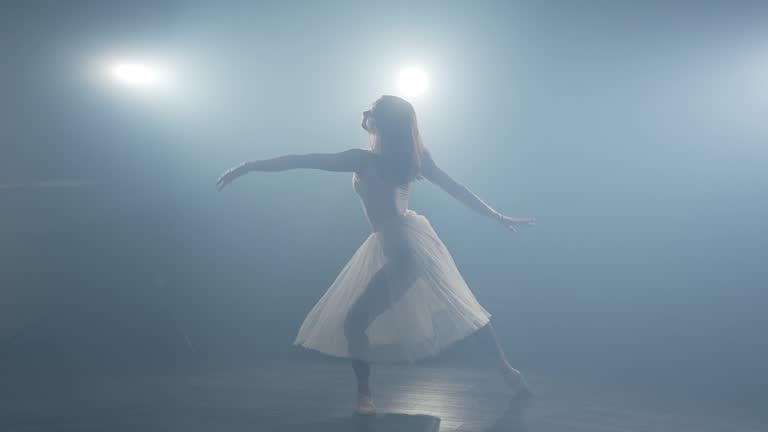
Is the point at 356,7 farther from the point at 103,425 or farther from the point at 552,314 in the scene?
the point at 103,425

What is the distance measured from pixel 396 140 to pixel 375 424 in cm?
97

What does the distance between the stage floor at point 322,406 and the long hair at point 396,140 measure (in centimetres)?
85

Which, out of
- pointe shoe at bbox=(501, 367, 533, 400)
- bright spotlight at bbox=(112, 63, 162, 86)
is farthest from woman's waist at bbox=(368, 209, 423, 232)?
bright spotlight at bbox=(112, 63, 162, 86)

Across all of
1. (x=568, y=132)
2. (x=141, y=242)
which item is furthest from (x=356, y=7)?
(x=141, y=242)

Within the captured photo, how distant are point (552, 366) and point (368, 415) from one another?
136 centimetres

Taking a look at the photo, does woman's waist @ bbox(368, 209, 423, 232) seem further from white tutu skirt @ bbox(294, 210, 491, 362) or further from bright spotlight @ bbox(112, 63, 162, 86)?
bright spotlight @ bbox(112, 63, 162, 86)

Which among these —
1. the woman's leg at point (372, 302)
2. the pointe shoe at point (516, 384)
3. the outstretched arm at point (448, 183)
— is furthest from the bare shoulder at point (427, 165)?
the pointe shoe at point (516, 384)

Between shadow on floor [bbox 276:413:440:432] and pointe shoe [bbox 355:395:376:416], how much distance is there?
0.06 feet

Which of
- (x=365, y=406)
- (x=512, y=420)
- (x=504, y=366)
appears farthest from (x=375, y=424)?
(x=504, y=366)

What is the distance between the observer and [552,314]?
299cm

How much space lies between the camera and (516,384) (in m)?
2.03

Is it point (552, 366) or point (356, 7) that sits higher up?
point (356, 7)

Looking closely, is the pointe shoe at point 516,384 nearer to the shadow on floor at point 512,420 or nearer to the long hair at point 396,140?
the shadow on floor at point 512,420

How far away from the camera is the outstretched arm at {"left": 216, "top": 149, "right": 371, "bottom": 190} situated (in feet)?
5.28
